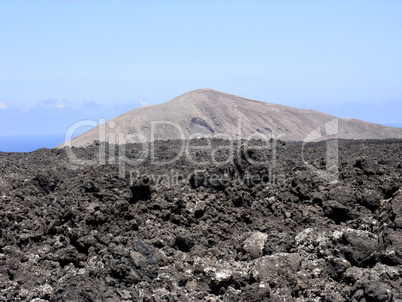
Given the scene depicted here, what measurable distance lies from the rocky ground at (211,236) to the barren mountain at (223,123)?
1274 inches

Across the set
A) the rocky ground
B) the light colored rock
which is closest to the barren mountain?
the rocky ground

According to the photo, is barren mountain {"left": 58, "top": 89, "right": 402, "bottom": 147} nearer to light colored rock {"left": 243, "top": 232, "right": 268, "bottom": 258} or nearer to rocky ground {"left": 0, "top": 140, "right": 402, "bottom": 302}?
rocky ground {"left": 0, "top": 140, "right": 402, "bottom": 302}

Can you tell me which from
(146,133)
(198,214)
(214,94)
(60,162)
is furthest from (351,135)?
(198,214)

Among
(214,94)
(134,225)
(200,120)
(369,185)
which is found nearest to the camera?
(134,225)

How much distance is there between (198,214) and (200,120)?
4653cm

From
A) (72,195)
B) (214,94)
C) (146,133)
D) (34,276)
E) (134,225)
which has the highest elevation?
(214,94)

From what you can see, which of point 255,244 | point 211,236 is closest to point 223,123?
point 211,236

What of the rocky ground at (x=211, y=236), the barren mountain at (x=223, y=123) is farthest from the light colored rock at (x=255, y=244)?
the barren mountain at (x=223, y=123)

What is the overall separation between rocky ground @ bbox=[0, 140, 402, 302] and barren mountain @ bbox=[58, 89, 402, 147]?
32353 mm

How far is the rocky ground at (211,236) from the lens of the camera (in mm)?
5645

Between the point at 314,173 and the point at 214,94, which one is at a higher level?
the point at 214,94

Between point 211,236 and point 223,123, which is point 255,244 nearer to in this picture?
point 211,236

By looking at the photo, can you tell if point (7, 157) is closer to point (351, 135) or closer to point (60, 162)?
point (60, 162)

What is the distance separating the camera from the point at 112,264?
5.98m
